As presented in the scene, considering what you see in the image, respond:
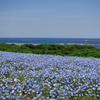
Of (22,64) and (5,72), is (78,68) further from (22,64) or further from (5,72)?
(5,72)

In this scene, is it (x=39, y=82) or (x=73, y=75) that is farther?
(x=73, y=75)

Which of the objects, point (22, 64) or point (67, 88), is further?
point (22, 64)

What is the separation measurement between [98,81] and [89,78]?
12.4 inches

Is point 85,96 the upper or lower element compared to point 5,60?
lower

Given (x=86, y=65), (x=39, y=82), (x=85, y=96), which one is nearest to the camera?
(x=85, y=96)

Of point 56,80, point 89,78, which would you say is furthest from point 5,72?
point 89,78

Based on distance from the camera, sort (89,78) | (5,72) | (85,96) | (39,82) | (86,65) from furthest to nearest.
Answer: (86,65) < (5,72) < (89,78) < (39,82) < (85,96)

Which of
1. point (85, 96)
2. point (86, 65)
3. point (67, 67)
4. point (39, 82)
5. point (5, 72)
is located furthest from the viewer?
point (86, 65)

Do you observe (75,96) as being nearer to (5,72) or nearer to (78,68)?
(78,68)

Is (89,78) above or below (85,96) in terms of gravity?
above

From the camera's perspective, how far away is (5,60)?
6125 millimetres

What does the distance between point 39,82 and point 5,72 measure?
5.13 ft

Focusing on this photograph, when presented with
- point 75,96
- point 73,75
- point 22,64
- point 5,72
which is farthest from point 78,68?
point 5,72

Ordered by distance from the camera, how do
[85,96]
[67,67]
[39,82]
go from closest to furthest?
1. [85,96]
2. [39,82]
3. [67,67]
